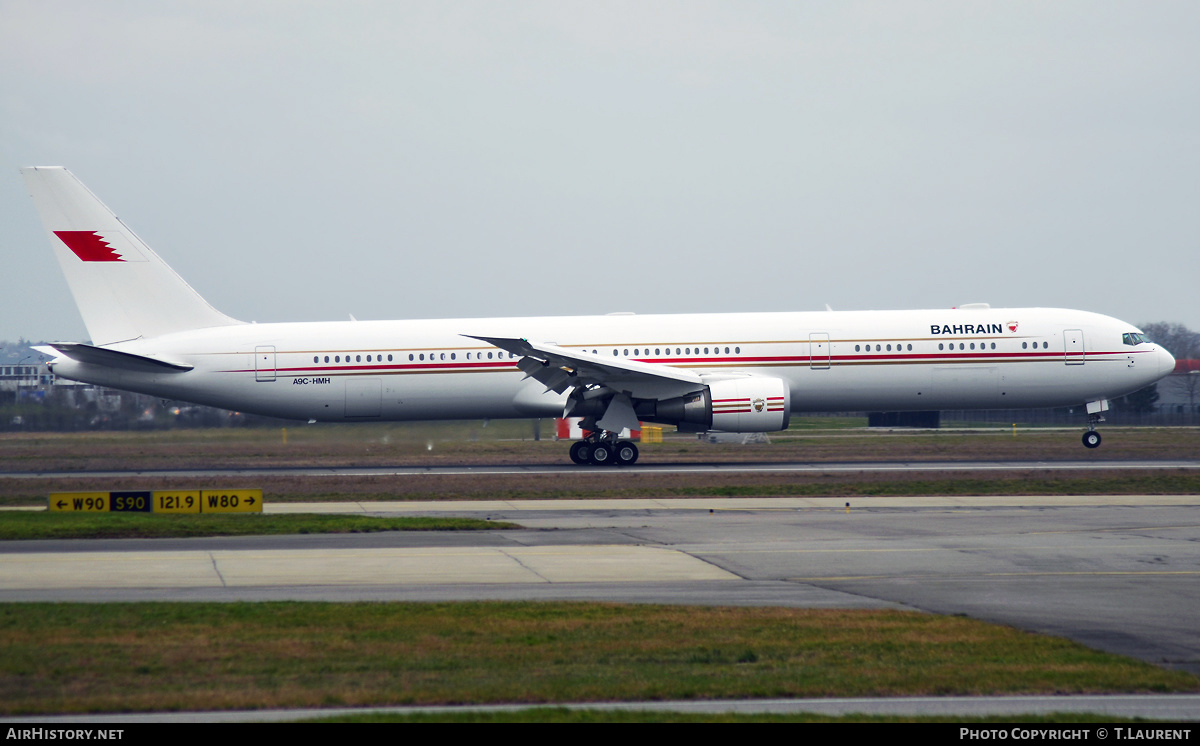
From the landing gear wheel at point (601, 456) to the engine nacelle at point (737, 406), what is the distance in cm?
229

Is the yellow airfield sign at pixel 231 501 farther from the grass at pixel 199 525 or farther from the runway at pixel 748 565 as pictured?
the runway at pixel 748 565

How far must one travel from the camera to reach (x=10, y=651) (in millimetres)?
8656

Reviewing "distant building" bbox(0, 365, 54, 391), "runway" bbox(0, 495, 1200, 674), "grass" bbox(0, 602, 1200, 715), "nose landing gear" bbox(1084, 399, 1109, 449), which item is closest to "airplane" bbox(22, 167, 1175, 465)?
"nose landing gear" bbox(1084, 399, 1109, 449)

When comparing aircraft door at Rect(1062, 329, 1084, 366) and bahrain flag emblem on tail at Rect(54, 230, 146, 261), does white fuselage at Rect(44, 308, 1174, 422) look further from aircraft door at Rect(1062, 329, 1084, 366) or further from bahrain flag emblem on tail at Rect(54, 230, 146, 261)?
bahrain flag emblem on tail at Rect(54, 230, 146, 261)

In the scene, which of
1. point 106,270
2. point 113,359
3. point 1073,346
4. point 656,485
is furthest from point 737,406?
point 106,270

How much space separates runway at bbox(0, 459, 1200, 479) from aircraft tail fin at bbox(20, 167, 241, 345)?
14.3 feet

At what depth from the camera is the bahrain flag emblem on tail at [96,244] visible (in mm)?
31188

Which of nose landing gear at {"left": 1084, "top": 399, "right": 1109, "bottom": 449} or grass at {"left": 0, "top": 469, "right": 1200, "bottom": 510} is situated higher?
nose landing gear at {"left": 1084, "top": 399, "right": 1109, "bottom": 449}

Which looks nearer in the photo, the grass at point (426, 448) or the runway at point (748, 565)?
the runway at point (748, 565)

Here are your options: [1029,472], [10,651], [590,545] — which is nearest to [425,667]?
[10,651]

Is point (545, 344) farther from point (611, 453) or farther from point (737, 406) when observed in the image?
point (737, 406)

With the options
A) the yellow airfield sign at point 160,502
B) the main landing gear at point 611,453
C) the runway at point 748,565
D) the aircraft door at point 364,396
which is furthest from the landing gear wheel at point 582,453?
the yellow airfield sign at point 160,502

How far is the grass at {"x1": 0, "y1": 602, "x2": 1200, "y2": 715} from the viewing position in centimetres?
762

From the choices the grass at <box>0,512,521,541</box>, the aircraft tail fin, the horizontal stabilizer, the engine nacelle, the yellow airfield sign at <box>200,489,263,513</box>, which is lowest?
the grass at <box>0,512,521,541</box>
